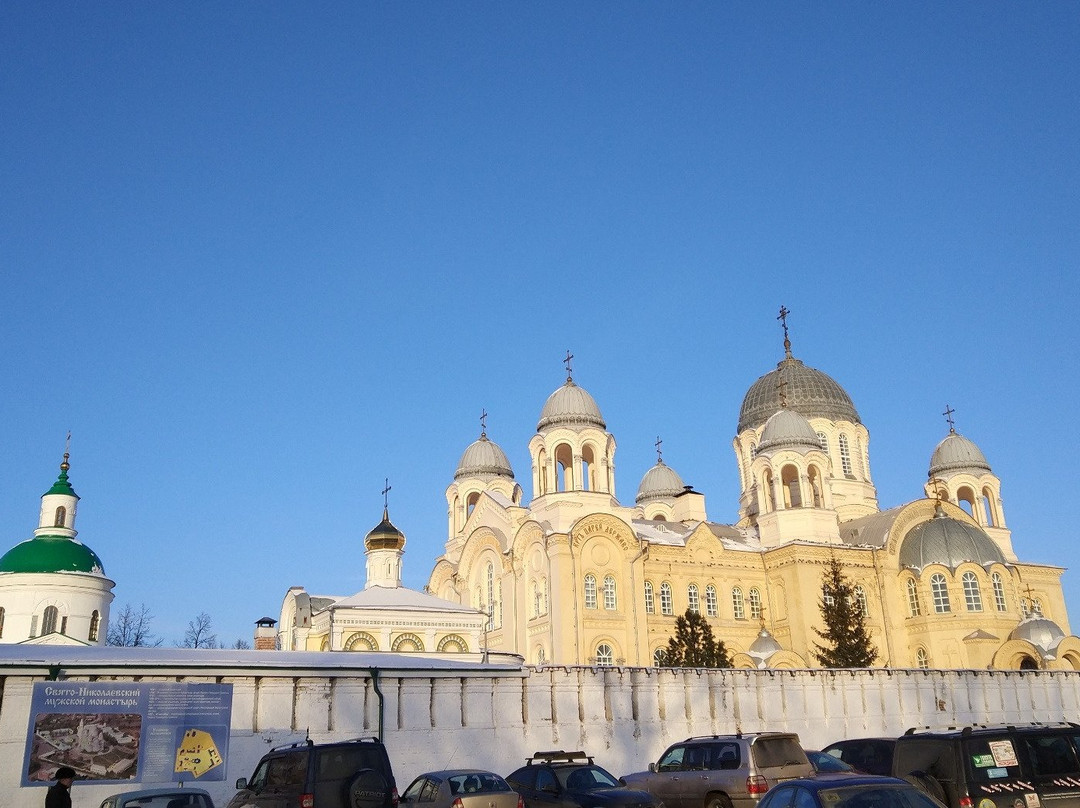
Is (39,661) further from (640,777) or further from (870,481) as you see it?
(870,481)

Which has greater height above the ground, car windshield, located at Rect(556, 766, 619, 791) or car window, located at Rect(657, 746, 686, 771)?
car window, located at Rect(657, 746, 686, 771)

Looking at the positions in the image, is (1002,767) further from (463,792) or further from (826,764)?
(463,792)

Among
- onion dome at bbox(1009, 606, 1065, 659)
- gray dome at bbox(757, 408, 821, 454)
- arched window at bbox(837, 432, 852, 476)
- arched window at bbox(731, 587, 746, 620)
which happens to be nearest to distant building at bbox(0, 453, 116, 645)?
arched window at bbox(731, 587, 746, 620)

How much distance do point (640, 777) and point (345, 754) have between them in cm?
519

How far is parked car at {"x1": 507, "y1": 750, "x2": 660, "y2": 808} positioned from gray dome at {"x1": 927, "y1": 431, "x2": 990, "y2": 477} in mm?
43041

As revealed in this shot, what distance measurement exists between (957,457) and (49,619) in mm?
42321

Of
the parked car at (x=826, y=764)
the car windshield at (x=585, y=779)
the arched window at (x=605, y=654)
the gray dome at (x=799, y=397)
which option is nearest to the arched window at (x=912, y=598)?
the gray dome at (x=799, y=397)

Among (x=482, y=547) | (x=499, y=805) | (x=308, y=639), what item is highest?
(x=482, y=547)

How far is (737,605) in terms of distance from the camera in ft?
132

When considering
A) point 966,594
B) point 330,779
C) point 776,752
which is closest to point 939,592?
point 966,594

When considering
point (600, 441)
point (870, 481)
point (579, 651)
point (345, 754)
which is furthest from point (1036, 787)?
point (870, 481)

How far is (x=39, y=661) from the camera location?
14125mm

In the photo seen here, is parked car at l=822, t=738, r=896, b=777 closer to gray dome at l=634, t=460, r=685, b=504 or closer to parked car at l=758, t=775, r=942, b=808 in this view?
parked car at l=758, t=775, r=942, b=808

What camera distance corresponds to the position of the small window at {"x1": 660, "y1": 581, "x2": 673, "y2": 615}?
38.4 metres
